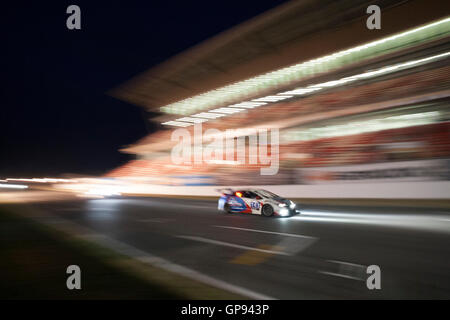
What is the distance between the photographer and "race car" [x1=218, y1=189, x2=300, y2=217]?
468 inches

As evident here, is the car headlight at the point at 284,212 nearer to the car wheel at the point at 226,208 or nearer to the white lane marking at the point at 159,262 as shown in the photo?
the car wheel at the point at 226,208

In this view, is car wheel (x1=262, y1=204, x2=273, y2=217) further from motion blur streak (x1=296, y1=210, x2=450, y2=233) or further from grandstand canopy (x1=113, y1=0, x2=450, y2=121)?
grandstand canopy (x1=113, y1=0, x2=450, y2=121)

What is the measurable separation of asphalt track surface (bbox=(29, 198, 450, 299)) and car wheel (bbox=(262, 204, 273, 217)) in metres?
0.55

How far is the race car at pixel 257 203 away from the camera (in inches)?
468

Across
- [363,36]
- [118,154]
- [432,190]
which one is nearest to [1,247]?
[432,190]

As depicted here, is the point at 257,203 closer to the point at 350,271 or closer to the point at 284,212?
the point at 284,212

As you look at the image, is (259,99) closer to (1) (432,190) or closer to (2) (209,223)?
(1) (432,190)

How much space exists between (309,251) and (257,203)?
5.94 metres

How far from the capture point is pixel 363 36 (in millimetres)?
22641

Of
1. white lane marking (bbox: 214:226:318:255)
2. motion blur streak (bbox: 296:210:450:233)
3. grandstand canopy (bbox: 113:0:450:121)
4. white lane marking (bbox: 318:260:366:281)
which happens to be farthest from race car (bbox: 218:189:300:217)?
grandstand canopy (bbox: 113:0:450:121)
